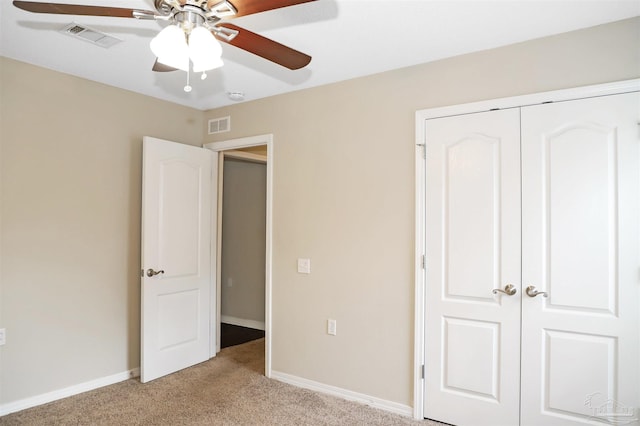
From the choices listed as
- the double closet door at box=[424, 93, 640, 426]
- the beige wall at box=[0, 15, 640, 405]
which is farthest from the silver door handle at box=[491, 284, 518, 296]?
the beige wall at box=[0, 15, 640, 405]

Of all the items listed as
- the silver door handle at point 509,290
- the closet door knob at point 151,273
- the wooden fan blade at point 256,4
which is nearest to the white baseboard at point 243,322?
the closet door knob at point 151,273

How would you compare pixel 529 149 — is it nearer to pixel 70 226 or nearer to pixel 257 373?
pixel 257 373

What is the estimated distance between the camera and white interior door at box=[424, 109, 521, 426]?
261 centimetres

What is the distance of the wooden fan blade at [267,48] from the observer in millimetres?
1714

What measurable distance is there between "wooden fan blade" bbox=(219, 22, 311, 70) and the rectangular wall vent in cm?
222

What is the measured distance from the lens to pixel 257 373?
3783mm

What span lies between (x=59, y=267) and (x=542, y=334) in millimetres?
3467

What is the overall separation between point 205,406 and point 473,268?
2.20m

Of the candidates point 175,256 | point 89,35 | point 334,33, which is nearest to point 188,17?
point 334,33

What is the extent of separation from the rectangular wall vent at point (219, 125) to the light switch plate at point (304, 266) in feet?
5.13

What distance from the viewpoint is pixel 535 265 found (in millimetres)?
2531

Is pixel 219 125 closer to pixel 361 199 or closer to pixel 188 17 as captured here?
pixel 361 199

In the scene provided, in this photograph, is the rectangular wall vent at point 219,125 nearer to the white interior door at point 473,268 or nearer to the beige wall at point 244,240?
the beige wall at point 244,240

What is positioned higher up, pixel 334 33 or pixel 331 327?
pixel 334 33
